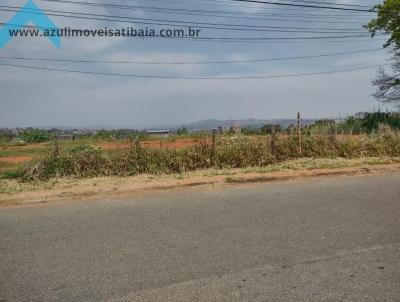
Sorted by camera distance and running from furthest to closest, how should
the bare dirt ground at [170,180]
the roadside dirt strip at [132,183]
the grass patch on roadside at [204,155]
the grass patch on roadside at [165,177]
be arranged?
the grass patch on roadside at [204,155] < the grass patch on roadside at [165,177] < the bare dirt ground at [170,180] < the roadside dirt strip at [132,183]

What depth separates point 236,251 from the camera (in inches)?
200

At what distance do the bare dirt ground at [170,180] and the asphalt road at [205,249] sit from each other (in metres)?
0.72

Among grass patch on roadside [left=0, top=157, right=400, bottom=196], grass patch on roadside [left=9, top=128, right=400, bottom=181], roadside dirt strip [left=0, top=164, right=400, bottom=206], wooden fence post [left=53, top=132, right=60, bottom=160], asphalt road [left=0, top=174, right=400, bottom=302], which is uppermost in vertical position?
wooden fence post [left=53, top=132, right=60, bottom=160]

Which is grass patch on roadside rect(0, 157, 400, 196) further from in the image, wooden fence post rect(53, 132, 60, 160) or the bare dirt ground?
wooden fence post rect(53, 132, 60, 160)

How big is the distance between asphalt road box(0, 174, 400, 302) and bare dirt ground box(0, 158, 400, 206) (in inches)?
28.4

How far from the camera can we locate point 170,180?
10.2m

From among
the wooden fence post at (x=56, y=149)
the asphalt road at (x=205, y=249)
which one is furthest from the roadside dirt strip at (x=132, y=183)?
the wooden fence post at (x=56, y=149)

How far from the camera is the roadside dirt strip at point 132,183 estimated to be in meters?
8.52

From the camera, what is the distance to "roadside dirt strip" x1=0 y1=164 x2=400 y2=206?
8516mm

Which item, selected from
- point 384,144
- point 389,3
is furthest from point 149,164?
point 389,3

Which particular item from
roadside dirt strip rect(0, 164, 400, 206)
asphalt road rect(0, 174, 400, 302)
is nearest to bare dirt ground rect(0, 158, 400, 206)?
roadside dirt strip rect(0, 164, 400, 206)

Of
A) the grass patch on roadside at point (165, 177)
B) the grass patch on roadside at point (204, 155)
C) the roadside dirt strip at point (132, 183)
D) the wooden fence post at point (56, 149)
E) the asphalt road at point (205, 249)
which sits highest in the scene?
the wooden fence post at point (56, 149)

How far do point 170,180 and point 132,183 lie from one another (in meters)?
0.94

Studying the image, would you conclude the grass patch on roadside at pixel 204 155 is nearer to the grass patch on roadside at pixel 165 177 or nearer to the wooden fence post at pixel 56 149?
the wooden fence post at pixel 56 149
